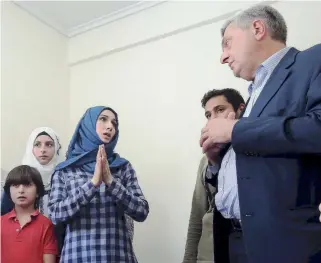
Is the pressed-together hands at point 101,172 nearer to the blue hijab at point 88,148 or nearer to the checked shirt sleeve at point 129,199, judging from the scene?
the checked shirt sleeve at point 129,199

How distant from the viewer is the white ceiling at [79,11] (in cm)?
286

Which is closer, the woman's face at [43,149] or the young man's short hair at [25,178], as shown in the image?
the young man's short hair at [25,178]

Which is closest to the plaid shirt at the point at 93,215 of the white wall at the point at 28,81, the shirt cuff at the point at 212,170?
the shirt cuff at the point at 212,170

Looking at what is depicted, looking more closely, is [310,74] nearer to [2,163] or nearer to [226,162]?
[226,162]

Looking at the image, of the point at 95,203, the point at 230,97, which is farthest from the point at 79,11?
the point at 95,203

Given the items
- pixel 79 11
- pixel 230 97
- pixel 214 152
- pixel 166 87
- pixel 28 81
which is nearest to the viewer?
pixel 214 152

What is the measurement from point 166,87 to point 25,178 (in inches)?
44.4

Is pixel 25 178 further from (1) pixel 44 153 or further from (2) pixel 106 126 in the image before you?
(2) pixel 106 126

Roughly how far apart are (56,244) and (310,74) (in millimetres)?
1320

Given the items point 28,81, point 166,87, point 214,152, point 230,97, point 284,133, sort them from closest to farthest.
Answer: point 284,133, point 214,152, point 230,97, point 166,87, point 28,81

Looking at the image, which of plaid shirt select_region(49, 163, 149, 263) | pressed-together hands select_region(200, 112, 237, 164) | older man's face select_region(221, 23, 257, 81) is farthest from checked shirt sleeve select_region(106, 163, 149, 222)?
older man's face select_region(221, 23, 257, 81)

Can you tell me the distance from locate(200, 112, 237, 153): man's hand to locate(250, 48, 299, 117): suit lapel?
79mm

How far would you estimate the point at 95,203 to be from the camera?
167 cm

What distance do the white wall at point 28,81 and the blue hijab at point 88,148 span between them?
2.84ft
